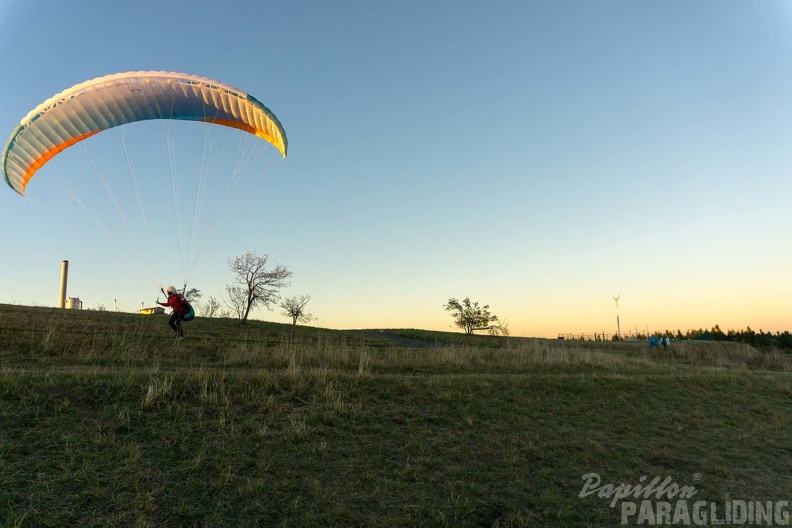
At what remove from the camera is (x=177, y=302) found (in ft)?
55.4

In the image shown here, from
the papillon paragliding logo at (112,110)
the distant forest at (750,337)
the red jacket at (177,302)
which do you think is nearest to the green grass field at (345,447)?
the red jacket at (177,302)

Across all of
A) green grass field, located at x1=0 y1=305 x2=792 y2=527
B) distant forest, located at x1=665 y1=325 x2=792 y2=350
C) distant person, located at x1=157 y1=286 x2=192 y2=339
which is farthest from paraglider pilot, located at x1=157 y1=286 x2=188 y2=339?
distant forest, located at x1=665 y1=325 x2=792 y2=350

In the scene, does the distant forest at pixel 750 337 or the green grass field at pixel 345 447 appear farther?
the distant forest at pixel 750 337

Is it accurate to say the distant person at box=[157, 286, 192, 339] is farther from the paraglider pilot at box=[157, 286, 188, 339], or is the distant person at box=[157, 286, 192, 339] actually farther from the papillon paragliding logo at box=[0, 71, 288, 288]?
the papillon paragliding logo at box=[0, 71, 288, 288]

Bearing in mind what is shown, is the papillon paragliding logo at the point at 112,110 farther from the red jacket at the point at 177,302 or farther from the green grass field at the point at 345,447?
the green grass field at the point at 345,447

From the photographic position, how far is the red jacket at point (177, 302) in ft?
54.8

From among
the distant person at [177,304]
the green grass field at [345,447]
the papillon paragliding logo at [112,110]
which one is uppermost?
the papillon paragliding logo at [112,110]

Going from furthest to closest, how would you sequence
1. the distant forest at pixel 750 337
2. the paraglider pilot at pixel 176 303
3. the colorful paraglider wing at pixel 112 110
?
the distant forest at pixel 750 337 < the paraglider pilot at pixel 176 303 < the colorful paraglider wing at pixel 112 110

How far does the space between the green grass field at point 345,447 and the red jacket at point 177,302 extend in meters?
3.39

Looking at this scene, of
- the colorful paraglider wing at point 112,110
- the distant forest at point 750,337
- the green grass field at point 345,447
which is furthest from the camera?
the distant forest at point 750,337

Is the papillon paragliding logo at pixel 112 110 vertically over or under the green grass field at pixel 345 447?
over

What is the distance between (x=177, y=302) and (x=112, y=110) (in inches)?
266

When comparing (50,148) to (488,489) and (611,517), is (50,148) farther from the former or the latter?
(611,517)

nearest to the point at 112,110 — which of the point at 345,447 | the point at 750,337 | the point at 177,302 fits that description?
the point at 177,302
